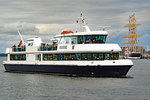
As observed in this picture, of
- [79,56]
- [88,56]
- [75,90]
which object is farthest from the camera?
[79,56]

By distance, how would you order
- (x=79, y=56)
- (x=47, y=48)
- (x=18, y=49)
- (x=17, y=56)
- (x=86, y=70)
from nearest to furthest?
(x=86, y=70) < (x=79, y=56) < (x=47, y=48) < (x=17, y=56) < (x=18, y=49)

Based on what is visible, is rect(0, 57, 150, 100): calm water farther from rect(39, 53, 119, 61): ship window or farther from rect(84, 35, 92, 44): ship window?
rect(84, 35, 92, 44): ship window

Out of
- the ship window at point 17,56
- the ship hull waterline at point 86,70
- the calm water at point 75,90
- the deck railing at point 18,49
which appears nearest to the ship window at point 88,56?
the ship hull waterline at point 86,70

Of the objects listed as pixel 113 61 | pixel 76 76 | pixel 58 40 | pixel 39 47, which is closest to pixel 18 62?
pixel 39 47

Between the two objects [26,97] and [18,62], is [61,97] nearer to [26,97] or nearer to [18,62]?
[26,97]

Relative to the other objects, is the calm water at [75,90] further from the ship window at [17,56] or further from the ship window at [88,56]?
the ship window at [17,56]

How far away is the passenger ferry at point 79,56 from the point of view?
3909 cm

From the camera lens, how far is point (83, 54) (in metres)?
40.3

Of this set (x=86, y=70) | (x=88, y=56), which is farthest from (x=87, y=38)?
(x=86, y=70)

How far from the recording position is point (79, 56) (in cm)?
4066

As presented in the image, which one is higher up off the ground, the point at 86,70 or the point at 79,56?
the point at 79,56

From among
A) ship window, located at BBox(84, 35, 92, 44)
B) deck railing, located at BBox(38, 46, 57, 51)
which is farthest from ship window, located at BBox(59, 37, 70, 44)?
ship window, located at BBox(84, 35, 92, 44)

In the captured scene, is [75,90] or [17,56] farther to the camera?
[17,56]

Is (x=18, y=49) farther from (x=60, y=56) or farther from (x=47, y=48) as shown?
(x=60, y=56)
